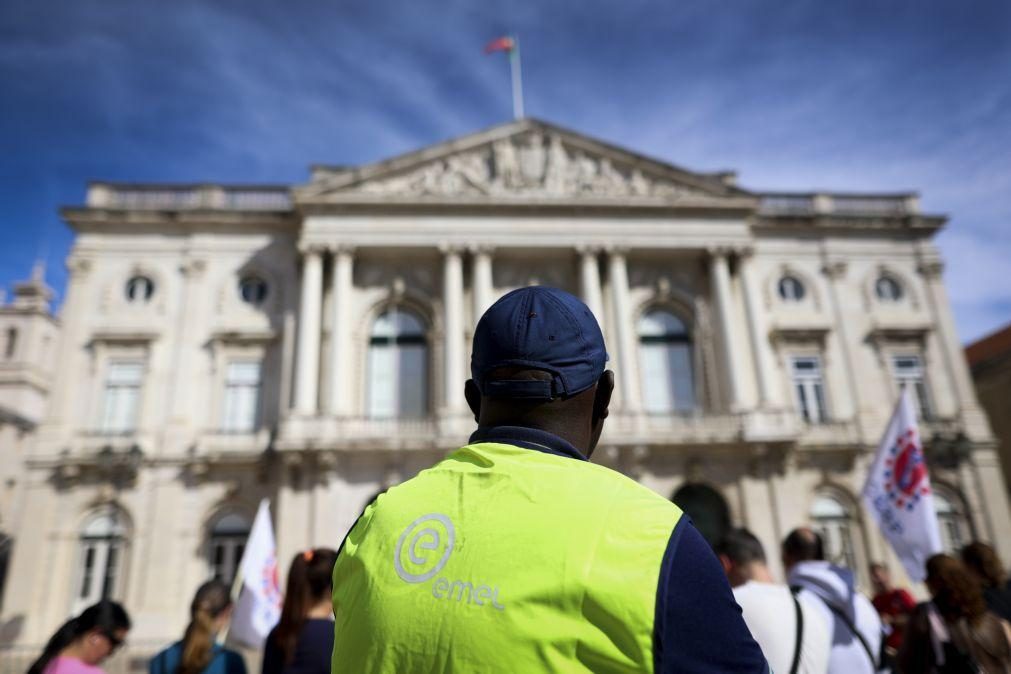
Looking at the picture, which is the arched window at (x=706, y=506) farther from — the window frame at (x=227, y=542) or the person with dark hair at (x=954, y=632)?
the person with dark hair at (x=954, y=632)

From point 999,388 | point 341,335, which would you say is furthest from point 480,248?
point 999,388

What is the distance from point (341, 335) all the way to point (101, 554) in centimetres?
868

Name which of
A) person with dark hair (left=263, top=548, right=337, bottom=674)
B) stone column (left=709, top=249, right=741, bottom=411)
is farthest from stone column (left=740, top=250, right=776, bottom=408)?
person with dark hair (left=263, top=548, right=337, bottom=674)

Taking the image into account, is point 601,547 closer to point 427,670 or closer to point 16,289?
point 427,670

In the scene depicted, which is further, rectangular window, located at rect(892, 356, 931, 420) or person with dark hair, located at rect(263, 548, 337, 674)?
rectangular window, located at rect(892, 356, 931, 420)

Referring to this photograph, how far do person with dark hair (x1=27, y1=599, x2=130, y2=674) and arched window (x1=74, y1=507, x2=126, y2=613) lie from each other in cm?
1633

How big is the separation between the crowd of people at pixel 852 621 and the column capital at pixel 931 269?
21.6 m

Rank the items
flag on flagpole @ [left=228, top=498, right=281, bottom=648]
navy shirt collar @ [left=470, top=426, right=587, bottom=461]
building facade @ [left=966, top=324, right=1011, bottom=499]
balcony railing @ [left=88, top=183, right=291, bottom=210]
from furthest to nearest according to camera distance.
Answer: building facade @ [left=966, top=324, right=1011, bottom=499] → balcony railing @ [left=88, top=183, right=291, bottom=210] → flag on flagpole @ [left=228, top=498, right=281, bottom=648] → navy shirt collar @ [left=470, top=426, right=587, bottom=461]

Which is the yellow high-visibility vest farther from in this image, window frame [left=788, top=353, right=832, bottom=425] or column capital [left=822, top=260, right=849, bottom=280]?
column capital [left=822, top=260, right=849, bottom=280]

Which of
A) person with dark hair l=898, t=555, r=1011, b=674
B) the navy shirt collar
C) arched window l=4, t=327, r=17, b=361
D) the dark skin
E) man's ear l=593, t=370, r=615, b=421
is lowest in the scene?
person with dark hair l=898, t=555, r=1011, b=674

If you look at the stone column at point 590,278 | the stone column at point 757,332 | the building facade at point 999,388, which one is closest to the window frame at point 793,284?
the stone column at point 757,332

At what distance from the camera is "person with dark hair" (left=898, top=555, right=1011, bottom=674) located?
3.82 metres

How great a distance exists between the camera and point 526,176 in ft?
69.4

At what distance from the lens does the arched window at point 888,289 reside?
22.7 m
